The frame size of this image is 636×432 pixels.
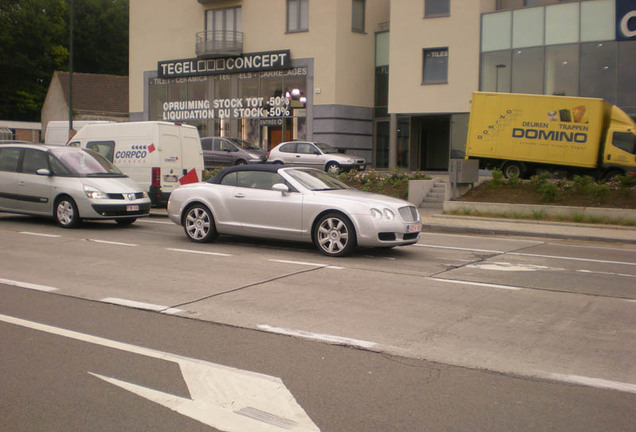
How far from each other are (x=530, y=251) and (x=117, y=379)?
9.47 m

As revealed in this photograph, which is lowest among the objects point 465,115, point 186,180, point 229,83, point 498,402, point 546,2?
point 498,402

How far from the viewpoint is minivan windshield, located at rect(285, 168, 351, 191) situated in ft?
37.9

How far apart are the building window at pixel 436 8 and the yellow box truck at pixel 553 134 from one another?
8.87m

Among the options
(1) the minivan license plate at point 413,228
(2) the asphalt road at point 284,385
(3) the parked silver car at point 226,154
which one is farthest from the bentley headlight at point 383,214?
(3) the parked silver car at point 226,154

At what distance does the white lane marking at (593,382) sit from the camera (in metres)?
4.81

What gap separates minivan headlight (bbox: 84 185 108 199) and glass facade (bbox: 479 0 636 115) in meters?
20.5

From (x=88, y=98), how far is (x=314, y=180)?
48160mm

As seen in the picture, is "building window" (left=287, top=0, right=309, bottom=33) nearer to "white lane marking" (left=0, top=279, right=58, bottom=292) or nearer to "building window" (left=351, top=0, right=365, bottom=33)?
"building window" (left=351, top=0, right=365, bottom=33)

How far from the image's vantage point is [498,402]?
4.51 m

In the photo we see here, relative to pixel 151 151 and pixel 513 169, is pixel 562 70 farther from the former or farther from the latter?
pixel 151 151

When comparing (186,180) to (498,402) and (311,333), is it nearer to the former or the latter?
(311,333)

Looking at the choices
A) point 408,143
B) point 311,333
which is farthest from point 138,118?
point 311,333

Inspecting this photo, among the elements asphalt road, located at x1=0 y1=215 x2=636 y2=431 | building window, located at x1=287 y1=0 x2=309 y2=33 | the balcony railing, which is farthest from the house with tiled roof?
asphalt road, located at x1=0 y1=215 x2=636 y2=431

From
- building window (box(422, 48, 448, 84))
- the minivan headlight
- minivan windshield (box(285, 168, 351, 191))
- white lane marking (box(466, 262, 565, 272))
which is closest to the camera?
white lane marking (box(466, 262, 565, 272))
